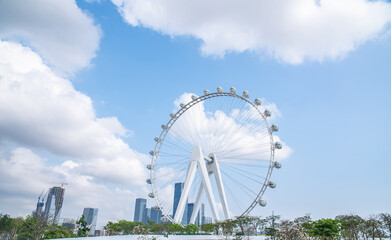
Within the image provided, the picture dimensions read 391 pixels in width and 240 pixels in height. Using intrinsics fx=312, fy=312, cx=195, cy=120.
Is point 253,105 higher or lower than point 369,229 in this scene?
higher

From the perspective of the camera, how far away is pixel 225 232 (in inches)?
1309

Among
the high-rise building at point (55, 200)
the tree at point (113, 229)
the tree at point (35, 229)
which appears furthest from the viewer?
the high-rise building at point (55, 200)

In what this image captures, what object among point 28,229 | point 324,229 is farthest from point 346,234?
point 28,229

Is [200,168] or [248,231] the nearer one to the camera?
[248,231]

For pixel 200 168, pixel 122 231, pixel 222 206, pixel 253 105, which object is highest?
pixel 253 105

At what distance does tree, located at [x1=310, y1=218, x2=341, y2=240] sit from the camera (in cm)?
3095

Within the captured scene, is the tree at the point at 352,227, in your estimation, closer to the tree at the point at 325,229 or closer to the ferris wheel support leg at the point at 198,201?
the tree at the point at 325,229

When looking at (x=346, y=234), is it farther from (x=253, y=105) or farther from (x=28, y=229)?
(x=28, y=229)

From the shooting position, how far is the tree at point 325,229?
3095cm

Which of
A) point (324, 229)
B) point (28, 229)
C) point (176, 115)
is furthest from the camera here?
point (176, 115)

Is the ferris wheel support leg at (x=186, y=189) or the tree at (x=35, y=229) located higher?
the ferris wheel support leg at (x=186, y=189)

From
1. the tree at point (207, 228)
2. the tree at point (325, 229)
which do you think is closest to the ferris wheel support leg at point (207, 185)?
the tree at point (207, 228)

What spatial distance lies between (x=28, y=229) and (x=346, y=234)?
3920 cm

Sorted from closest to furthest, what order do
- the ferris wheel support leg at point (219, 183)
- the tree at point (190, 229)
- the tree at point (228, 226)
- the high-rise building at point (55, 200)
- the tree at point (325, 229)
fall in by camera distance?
the tree at point (325, 229)
the tree at point (228, 226)
the ferris wheel support leg at point (219, 183)
the tree at point (190, 229)
the high-rise building at point (55, 200)
